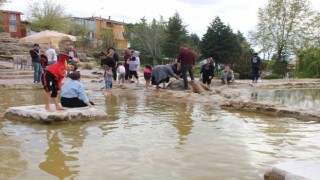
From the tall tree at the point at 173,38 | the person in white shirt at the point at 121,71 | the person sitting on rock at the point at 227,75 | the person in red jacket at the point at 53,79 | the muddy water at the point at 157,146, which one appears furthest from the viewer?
the tall tree at the point at 173,38

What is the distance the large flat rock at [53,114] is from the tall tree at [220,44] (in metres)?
37.3

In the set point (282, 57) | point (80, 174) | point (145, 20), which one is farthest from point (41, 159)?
point (145, 20)

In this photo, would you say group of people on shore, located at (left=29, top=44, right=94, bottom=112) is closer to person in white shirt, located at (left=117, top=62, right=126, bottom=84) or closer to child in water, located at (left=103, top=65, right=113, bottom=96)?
child in water, located at (left=103, top=65, right=113, bottom=96)

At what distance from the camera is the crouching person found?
7.54 metres

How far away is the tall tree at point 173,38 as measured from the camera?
4759 cm

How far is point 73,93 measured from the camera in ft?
24.9

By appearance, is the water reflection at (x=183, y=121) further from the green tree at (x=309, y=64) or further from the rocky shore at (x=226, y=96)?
the green tree at (x=309, y=64)

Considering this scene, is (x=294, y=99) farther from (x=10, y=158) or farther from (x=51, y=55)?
(x=10, y=158)

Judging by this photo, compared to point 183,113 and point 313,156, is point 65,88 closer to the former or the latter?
point 183,113

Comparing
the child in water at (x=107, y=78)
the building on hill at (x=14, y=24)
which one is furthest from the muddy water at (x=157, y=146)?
the building on hill at (x=14, y=24)

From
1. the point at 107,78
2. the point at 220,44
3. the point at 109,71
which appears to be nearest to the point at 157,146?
the point at 109,71

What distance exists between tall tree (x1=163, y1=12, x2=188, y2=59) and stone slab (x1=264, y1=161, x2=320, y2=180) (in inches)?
1725

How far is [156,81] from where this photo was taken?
1375 centimetres

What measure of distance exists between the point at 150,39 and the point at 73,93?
46213 millimetres
